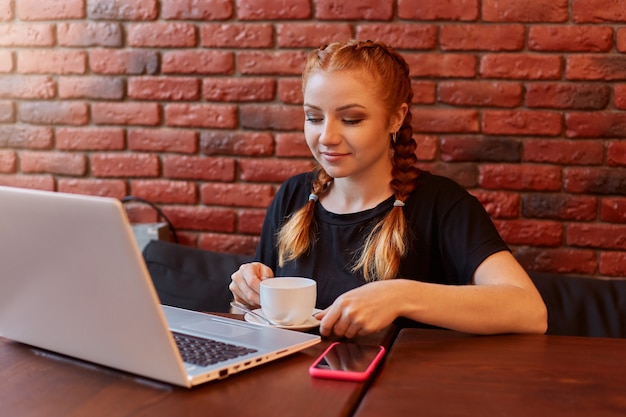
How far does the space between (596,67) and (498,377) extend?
1248 millimetres

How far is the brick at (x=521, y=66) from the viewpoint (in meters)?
2.02

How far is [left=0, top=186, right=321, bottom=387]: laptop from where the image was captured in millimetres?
860

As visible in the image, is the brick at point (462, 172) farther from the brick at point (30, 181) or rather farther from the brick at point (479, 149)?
the brick at point (30, 181)

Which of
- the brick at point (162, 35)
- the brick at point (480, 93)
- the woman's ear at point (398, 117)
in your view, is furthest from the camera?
the brick at point (162, 35)

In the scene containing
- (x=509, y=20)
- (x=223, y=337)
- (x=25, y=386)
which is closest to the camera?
(x=25, y=386)

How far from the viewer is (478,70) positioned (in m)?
2.06

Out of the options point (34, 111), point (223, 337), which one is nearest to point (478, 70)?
point (223, 337)

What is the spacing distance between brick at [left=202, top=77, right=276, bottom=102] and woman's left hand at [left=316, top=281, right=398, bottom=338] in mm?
1139

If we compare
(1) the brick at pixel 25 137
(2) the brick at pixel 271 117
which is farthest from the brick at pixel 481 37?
(1) the brick at pixel 25 137

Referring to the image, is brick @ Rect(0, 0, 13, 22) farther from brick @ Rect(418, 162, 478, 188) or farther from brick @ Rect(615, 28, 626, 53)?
brick @ Rect(615, 28, 626, 53)

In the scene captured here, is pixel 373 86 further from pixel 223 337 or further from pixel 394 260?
pixel 223 337

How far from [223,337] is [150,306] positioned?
28 centimetres

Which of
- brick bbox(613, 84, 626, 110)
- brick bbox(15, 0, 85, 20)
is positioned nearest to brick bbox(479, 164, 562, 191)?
brick bbox(613, 84, 626, 110)

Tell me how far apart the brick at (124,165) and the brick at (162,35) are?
34 cm
